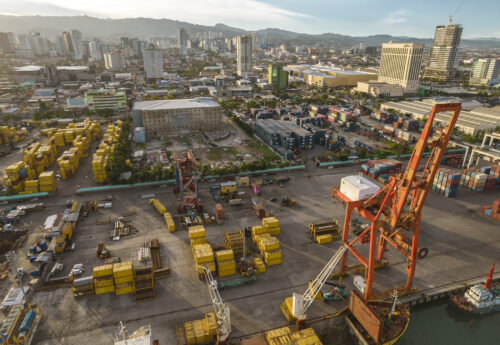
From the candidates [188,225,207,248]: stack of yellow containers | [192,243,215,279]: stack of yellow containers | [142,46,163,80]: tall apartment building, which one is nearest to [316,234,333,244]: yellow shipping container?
[192,243,215,279]: stack of yellow containers

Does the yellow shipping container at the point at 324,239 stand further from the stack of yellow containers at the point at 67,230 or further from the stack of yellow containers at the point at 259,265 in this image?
the stack of yellow containers at the point at 67,230

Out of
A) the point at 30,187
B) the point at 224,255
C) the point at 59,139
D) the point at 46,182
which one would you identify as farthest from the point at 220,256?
the point at 59,139

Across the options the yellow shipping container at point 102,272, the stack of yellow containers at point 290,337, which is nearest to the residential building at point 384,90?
the stack of yellow containers at point 290,337

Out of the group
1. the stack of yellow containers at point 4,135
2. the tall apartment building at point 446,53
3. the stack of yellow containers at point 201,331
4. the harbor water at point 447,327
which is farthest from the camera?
the tall apartment building at point 446,53

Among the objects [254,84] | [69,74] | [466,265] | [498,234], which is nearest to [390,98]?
[254,84]

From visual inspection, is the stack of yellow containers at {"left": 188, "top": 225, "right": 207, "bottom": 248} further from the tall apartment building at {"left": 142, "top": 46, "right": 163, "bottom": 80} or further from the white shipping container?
the tall apartment building at {"left": 142, "top": 46, "right": 163, "bottom": 80}
